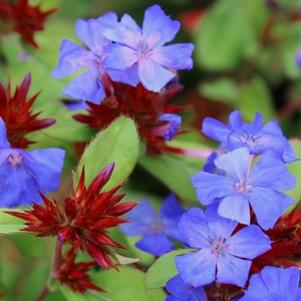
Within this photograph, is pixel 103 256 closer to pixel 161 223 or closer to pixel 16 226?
pixel 16 226

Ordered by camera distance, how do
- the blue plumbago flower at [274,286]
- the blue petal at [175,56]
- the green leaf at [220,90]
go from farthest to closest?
1. the green leaf at [220,90]
2. the blue petal at [175,56]
3. the blue plumbago flower at [274,286]

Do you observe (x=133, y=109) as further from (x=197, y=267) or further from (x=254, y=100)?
(x=254, y=100)

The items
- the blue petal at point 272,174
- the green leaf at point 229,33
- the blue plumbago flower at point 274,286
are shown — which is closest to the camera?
the blue plumbago flower at point 274,286

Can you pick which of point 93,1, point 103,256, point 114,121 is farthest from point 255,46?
point 103,256

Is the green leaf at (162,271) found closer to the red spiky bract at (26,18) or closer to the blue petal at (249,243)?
the blue petal at (249,243)

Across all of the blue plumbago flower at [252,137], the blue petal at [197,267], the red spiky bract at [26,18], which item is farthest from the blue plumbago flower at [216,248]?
the red spiky bract at [26,18]

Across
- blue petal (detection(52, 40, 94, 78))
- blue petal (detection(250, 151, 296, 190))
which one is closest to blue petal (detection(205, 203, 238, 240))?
blue petal (detection(250, 151, 296, 190))

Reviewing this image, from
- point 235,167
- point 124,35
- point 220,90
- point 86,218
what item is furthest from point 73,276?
point 220,90
